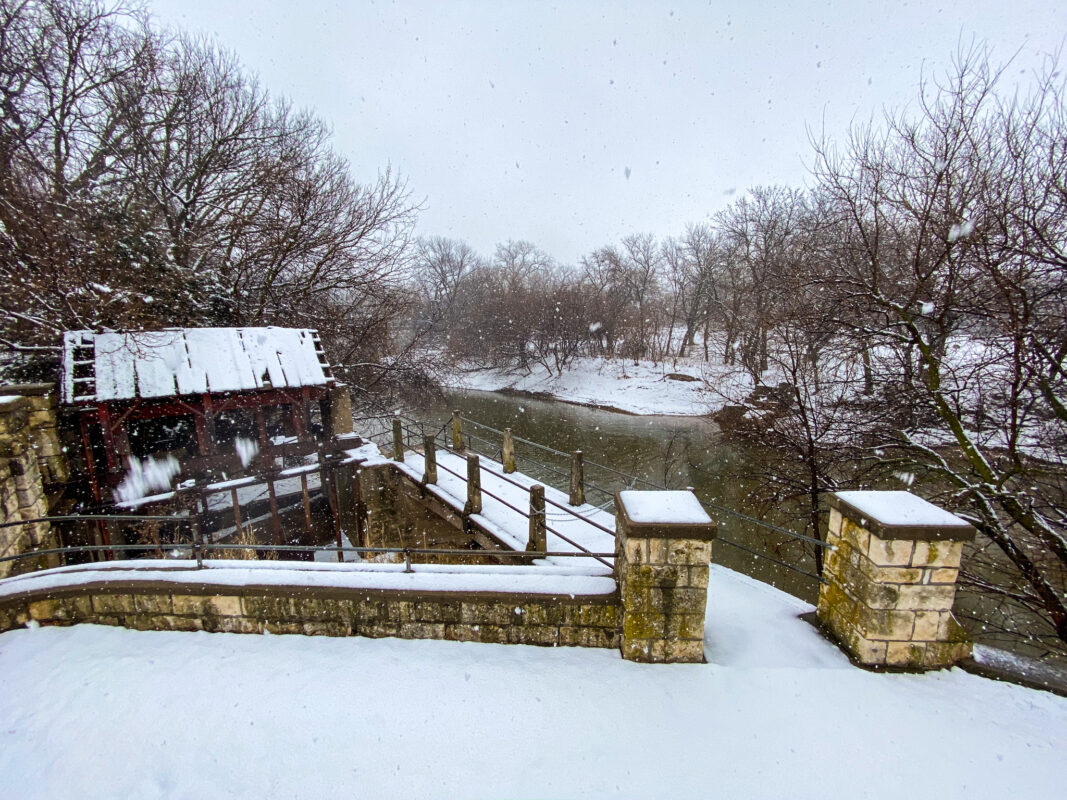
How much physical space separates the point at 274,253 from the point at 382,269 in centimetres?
330

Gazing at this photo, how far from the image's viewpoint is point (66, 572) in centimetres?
425

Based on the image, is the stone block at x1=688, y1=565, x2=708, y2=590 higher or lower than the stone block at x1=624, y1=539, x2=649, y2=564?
below

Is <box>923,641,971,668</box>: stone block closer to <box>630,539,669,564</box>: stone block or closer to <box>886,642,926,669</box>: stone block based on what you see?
<box>886,642,926,669</box>: stone block

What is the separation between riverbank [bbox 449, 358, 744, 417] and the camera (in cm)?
2603

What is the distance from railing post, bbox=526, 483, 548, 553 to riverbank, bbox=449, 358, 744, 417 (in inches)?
693

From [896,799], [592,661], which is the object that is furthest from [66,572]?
[896,799]

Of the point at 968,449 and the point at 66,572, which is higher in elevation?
the point at 968,449

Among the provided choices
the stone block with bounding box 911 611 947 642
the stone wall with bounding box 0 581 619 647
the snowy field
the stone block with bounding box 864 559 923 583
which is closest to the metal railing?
the stone block with bounding box 864 559 923 583

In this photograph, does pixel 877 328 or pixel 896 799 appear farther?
pixel 877 328

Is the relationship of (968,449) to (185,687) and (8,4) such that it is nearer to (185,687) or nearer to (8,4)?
(185,687)

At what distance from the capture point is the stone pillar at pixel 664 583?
323 cm

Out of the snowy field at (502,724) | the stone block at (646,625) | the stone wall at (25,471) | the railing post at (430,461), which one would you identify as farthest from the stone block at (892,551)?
the stone wall at (25,471)

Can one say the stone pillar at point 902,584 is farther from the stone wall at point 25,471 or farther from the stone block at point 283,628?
the stone wall at point 25,471

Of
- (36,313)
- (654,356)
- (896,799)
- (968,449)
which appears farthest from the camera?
(654,356)
